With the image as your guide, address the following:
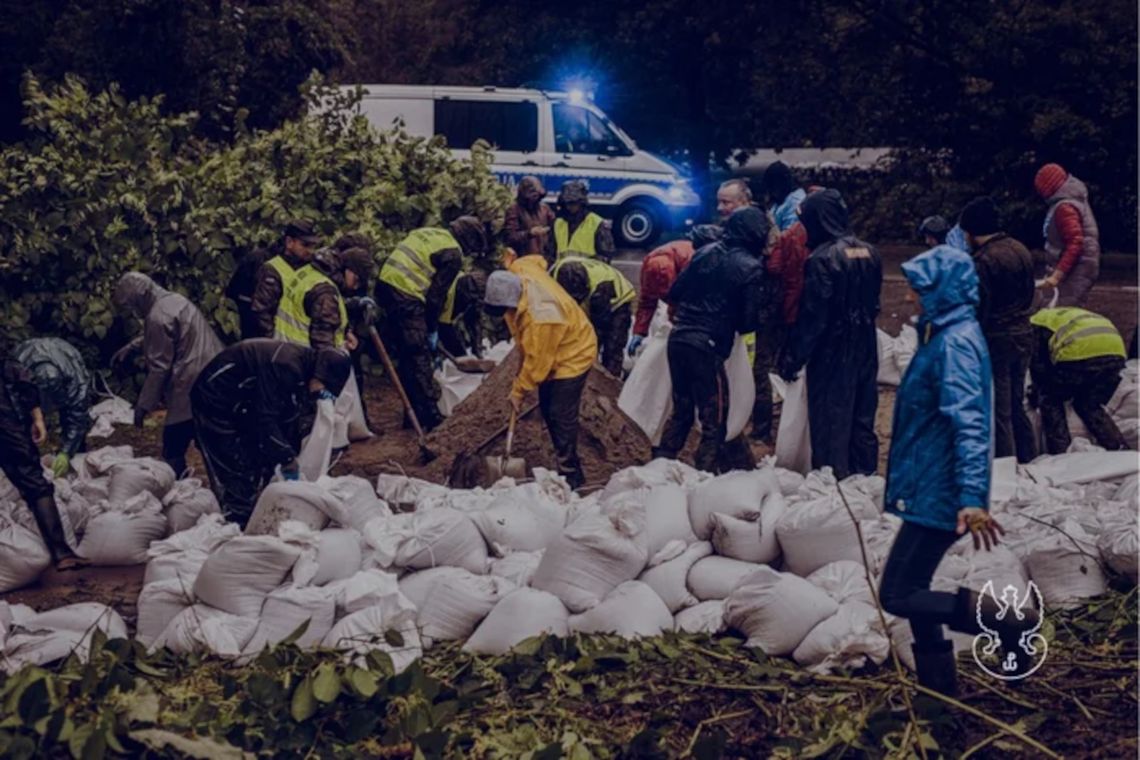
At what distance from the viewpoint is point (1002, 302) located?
7.91 metres

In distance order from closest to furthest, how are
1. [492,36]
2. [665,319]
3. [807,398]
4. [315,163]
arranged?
1. [807,398]
2. [665,319]
3. [315,163]
4. [492,36]

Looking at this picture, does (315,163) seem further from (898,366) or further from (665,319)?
(898,366)

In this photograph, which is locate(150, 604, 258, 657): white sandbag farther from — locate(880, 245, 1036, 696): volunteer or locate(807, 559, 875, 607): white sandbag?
locate(880, 245, 1036, 696): volunteer

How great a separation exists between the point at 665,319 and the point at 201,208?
124 inches

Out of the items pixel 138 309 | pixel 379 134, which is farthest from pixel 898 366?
pixel 138 309

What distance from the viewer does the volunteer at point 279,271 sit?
866 cm

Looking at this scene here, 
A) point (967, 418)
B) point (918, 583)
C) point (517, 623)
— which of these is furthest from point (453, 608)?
point (967, 418)

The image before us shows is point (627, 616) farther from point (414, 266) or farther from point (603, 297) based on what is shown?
point (603, 297)

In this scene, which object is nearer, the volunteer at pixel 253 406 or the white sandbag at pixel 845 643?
the white sandbag at pixel 845 643

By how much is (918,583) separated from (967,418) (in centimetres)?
55

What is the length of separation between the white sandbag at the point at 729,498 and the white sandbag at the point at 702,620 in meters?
0.48

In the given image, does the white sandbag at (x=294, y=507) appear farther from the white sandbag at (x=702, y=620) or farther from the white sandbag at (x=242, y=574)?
the white sandbag at (x=702, y=620)

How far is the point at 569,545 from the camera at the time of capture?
20.0 ft

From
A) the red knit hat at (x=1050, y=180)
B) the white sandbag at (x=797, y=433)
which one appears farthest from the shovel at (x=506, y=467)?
the red knit hat at (x=1050, y=180)
